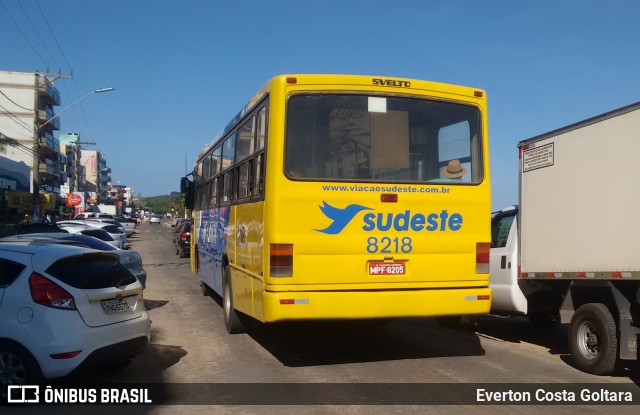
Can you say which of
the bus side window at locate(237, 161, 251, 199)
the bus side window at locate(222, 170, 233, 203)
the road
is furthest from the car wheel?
the bus side window at locate(222, 170, 233, 203)

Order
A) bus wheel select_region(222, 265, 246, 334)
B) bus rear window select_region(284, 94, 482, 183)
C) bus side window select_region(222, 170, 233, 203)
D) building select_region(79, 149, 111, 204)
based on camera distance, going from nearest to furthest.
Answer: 1. bus rear window select_region(284, 94, 482, 183)
2. bus wheel select_region(222, 265, 246, 334)
3. bus side window select_region(222, 170, 233, 203)
4. building select_region(79, 149, 111, 204)

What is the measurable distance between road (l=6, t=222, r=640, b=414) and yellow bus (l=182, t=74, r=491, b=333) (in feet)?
2.50

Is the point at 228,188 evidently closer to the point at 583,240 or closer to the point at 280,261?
the point at 280,261

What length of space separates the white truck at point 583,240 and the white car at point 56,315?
5.49 m

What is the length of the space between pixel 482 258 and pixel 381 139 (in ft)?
6.49

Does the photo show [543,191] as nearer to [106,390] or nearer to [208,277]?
[106,390]

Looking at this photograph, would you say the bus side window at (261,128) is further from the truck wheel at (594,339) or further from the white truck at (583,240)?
the truck wheel at (594,339)

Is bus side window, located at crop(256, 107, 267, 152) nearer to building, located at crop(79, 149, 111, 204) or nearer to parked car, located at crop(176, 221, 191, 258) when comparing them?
parked car, located at crop(176, 221, 191, 258)

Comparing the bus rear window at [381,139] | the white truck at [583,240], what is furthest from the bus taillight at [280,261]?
the white truck at [583,240]

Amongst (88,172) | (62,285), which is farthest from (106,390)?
(88,172)

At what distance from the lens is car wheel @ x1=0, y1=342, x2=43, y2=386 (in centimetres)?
566

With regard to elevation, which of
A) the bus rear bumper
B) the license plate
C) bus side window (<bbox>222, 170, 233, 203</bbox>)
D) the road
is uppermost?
bus side window (<bbox>222, 170, 233, 203</bbox>)

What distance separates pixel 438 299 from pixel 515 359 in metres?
1.79

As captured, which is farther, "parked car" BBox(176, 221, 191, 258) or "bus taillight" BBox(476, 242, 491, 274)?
"parked car" BBox(176, 221, 191, 258)
